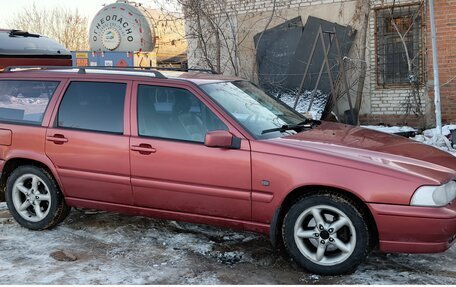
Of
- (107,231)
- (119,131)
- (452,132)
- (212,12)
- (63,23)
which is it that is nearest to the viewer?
(119,131)

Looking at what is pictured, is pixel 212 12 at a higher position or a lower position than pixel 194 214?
higher

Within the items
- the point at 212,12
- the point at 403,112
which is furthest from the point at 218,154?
the point at 212,12

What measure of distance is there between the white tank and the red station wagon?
28.9ft

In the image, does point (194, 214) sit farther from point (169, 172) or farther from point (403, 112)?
point (403, 112)

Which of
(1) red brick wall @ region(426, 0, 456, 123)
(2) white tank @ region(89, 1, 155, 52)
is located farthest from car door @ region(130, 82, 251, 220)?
(2) white tank @ region(89, 1, 155, 52)

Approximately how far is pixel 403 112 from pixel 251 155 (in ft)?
23.1

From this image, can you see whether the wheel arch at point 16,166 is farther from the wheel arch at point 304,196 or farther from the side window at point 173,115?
the wheel arch at point 304,196

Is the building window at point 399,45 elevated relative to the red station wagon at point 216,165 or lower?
elevated

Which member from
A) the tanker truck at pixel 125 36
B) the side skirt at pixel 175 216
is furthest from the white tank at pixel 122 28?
the side skirt at pixel 175 216

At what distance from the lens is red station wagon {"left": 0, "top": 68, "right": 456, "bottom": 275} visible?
3.71 m

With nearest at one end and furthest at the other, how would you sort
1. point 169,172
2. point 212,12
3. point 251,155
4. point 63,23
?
point 251,155 → point 169,172 → point 212,12 → point 63,23

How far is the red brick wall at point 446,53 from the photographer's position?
9234 mm

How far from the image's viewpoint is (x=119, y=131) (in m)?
4.61

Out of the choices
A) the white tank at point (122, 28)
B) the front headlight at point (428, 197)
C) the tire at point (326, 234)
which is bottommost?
the tire at point (326, 234)
